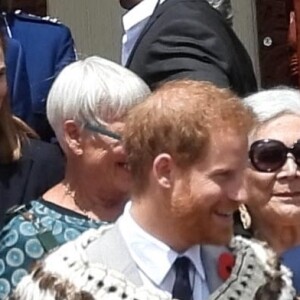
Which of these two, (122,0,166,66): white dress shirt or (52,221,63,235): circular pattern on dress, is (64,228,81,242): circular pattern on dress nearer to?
(52,221,63,235): circular pattern on dress

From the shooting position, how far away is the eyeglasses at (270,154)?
3.99 m

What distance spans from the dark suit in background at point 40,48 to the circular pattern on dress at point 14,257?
0.97 meters

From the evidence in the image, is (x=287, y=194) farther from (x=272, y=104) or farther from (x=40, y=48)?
(x=40, y=48)

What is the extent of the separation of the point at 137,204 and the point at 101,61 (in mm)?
890

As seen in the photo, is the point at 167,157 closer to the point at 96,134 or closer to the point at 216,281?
the point at 216,281

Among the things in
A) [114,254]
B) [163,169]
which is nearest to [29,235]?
[114,254]

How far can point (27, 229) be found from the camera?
150 inches

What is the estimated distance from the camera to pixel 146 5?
486 cm

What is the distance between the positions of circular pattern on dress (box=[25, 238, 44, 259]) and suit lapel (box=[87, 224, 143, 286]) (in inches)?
20.0

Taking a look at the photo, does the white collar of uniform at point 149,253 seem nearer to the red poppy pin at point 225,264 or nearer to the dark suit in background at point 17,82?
the red poppy pin at point 225,264

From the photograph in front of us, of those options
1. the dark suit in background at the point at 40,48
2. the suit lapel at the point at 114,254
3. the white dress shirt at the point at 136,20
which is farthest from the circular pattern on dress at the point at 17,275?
the white dress shirt at the point at 136,20

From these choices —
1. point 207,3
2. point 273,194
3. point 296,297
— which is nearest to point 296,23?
point 207,3

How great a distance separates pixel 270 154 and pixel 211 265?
746 mm

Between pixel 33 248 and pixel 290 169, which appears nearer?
pixel 33 248
